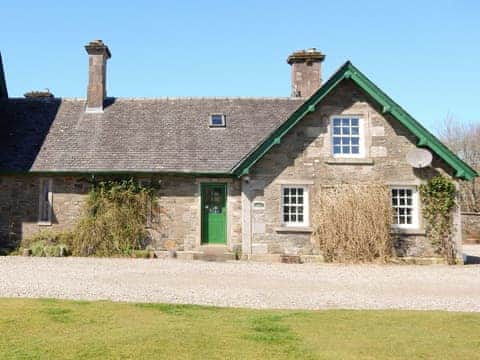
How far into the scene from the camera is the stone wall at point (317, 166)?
1454cm

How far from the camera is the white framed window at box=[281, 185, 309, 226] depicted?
14.8 m

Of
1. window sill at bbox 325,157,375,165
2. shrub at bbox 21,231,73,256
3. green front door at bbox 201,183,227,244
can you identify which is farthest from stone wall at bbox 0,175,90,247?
window sill at bbox 325,157,375,165

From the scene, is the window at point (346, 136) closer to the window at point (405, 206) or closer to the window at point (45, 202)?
the window at point (405, 206)

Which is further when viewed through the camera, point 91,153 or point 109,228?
point 91,153

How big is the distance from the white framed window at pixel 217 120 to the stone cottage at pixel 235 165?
6 cm

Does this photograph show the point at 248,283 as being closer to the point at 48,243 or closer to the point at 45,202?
the point at 48,243

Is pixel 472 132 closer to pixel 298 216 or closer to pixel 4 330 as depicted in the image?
pixel 298 216

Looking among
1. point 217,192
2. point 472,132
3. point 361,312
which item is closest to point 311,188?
point 217,192

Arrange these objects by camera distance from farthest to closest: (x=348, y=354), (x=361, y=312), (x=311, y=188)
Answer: (x=311, y=188)
(x=361, y=312)
(x=348, y=354)

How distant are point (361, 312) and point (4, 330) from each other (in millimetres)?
5539

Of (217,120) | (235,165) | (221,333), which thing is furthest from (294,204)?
(221,333)

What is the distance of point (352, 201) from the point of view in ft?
46.1

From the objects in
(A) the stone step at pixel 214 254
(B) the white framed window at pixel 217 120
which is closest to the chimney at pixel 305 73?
(B) the white framed window at pixel 217 120

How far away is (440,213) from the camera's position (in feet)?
46.5
